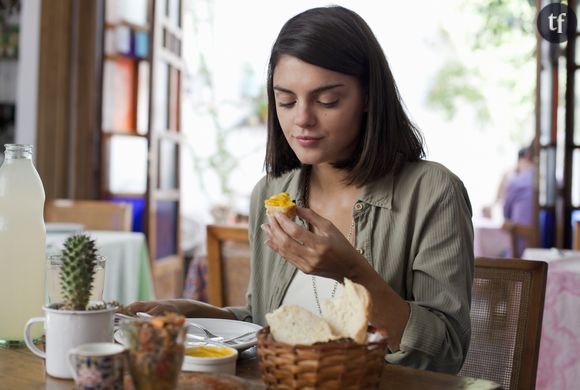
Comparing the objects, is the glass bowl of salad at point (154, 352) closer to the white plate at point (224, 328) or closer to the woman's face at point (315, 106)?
the white plate at point (224, 328)

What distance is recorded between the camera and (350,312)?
2.99ft

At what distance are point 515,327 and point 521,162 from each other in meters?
5.04

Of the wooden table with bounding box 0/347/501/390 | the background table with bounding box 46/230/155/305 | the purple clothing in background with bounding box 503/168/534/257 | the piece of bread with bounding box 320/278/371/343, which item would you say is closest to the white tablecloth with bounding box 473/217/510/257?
the purple clothing in background with bounding box 503/168/534/257

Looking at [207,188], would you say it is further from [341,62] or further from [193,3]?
[341,62]

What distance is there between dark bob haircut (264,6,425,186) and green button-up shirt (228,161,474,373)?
5 cm

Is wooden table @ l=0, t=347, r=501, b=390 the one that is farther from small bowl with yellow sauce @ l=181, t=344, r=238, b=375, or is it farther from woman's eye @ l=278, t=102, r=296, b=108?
woman's eye @ l=278, t=102, r=296, b=108

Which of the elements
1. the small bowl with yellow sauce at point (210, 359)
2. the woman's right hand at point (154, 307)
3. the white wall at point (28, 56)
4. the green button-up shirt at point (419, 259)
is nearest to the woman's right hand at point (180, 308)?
the woman's right hand at point (154, 307)

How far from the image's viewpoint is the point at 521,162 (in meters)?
6.21

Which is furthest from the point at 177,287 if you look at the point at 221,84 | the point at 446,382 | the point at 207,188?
the point at 446,382

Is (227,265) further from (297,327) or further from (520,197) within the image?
(520,197)

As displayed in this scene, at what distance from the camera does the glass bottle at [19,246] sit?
1.20 meters

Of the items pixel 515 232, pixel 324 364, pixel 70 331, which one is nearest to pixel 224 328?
pixel 70 331

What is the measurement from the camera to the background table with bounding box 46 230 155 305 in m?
3.00

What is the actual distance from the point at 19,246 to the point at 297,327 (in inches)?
22.1
